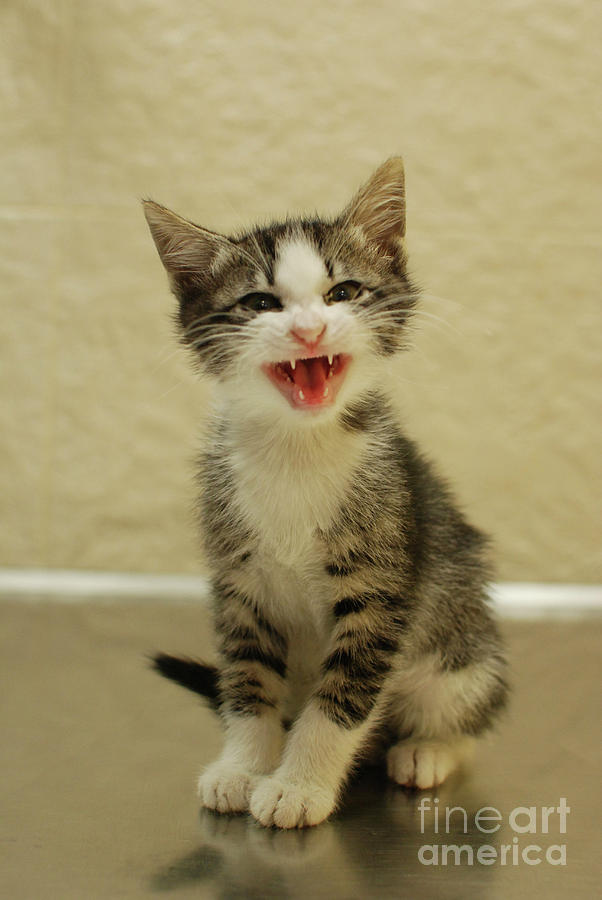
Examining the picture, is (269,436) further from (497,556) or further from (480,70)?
(480,70)

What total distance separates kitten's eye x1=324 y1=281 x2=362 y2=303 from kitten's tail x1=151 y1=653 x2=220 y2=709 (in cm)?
49

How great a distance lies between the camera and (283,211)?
1948 millimetres

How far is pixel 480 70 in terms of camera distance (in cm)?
192

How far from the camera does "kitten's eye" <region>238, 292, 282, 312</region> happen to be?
97 centimetres

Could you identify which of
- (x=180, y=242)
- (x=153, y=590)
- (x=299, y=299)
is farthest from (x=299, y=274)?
(x=153, y=590)

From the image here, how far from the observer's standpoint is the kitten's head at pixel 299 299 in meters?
0.92

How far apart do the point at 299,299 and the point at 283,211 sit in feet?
3.50

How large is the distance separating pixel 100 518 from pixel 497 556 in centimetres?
91

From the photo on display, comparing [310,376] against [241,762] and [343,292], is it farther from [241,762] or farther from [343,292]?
[241,762]

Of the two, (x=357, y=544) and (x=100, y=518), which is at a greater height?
(x=357, y=544)

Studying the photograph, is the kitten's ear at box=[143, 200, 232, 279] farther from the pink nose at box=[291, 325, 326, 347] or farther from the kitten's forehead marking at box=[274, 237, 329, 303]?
the pink nose at box=[291, 325, 326, 347]

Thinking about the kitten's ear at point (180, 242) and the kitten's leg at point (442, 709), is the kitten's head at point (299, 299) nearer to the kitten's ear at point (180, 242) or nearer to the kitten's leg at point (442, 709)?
the kitten's ear at point (180, 242)

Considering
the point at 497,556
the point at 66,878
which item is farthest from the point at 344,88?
the point at 66,878

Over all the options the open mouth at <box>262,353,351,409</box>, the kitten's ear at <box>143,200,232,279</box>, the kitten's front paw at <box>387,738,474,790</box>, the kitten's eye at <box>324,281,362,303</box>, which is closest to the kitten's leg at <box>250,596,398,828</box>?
the kitten's front paw at <box>387,738,474,790</box>
